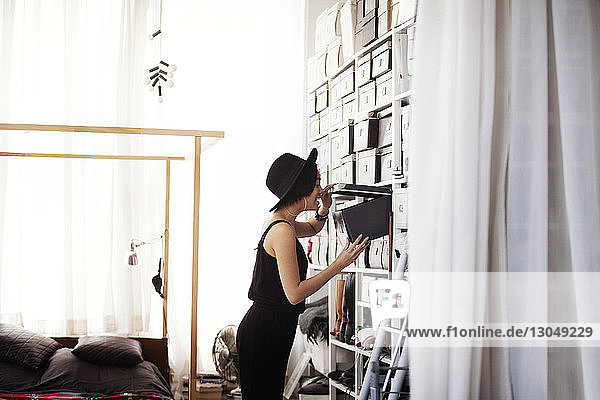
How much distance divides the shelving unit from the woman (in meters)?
0.40

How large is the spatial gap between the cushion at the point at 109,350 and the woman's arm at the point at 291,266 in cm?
115

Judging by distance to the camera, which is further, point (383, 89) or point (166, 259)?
point (166, 259)

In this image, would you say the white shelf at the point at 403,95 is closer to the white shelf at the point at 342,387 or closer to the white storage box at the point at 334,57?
the white storage box at the point at 334,57

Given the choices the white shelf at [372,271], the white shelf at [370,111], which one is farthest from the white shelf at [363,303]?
the white shelf at [370,111]

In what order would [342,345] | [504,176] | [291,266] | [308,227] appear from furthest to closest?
[342,345], [308,227], [291,266], [504,176]

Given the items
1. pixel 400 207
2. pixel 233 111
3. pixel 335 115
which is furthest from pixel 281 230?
pixel 233 111

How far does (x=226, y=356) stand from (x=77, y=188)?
1.68 m

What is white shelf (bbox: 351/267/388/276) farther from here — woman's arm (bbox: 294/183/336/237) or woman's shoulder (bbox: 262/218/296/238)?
woman's shoulder (bbox: 262/218/296/238)

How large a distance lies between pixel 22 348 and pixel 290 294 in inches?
61.1

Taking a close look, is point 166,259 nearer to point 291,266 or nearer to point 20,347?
point 20,347

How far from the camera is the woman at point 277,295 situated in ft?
8.64

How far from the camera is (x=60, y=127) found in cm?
308

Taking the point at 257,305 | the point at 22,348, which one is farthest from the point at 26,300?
the point at 257,305

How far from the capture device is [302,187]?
9.27 feet
